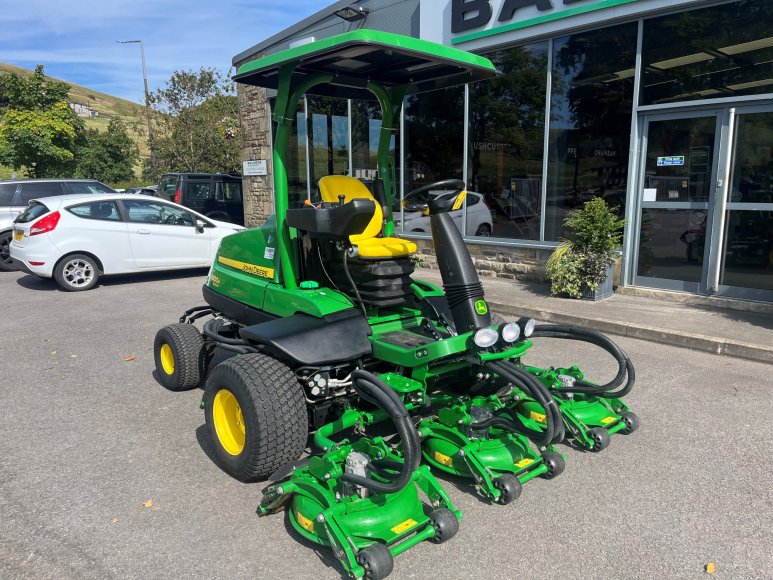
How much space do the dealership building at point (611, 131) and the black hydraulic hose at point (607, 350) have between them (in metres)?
1.97

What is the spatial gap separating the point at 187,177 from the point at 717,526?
49.1 feet

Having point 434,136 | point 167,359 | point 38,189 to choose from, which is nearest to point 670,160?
point 434,136

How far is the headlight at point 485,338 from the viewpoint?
127 inches

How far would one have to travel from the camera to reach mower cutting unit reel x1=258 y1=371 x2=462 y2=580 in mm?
2595

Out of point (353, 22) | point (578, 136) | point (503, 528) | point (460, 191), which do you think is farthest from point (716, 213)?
point (353, 22)

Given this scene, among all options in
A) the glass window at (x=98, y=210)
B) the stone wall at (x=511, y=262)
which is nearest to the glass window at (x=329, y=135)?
the stone wall at (x=511, y=262)

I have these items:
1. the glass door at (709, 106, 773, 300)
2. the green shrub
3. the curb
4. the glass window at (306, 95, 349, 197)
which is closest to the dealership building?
the glass door at (709, 106, 773, 300)

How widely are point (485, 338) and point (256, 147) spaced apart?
1251 centimetres

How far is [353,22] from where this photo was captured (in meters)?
11.4

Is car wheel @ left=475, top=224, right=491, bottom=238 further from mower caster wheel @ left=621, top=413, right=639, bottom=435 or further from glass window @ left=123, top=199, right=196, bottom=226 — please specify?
mower caster wheel @ left=621, top=413, right=639, bottom=435

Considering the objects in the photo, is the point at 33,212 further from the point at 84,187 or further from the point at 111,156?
the point at 111,156

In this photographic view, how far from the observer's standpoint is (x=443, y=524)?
280 cm

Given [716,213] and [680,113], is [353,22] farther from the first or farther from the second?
[716,213]

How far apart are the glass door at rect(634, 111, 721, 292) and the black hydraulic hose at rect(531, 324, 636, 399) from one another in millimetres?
4743
